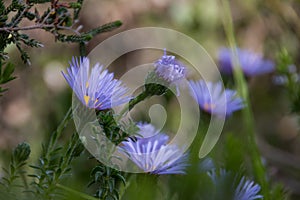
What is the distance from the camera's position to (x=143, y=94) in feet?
2.04

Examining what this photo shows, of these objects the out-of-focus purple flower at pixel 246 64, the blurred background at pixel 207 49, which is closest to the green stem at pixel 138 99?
the out-of-focus purple flower at pixel 246 64

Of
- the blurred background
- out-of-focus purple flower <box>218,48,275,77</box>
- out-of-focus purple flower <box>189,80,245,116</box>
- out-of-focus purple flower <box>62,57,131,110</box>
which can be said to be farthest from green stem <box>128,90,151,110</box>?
the blurred background

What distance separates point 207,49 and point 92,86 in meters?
1.75

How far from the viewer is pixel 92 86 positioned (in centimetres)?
61

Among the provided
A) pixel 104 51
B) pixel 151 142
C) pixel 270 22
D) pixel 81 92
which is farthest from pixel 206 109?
pixel 104 51

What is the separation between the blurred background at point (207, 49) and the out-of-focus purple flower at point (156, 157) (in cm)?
99

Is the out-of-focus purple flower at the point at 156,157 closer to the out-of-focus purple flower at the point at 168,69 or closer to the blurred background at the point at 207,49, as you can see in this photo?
the out-of-focus purple flower at the point at 168,69

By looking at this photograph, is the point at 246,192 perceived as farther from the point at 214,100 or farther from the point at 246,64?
the point at 246,64

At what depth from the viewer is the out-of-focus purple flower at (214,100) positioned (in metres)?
0.94

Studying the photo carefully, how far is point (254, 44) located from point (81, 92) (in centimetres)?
207

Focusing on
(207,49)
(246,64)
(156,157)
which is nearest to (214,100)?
(156,157)

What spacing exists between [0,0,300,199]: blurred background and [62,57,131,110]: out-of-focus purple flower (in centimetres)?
103

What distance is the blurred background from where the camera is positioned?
1.79m

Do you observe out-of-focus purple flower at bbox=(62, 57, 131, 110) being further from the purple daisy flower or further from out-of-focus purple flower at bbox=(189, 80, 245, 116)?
out-of-focus purple flower at bbox=(189, 80, 245, 116)
